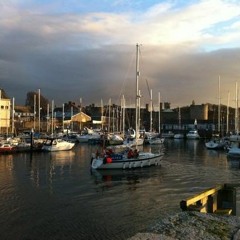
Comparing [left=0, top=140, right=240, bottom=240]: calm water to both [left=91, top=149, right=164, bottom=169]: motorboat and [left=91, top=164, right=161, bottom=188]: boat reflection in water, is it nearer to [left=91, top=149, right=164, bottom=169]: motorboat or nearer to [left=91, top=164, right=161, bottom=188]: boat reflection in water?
[left=91, top=164, right=161, bottom=188]: boat reflection in water

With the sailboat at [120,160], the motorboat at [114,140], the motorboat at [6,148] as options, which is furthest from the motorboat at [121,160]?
the motorboat at [114,140]

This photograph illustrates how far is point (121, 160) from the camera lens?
161ft

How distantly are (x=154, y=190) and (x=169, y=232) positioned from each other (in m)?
18.5

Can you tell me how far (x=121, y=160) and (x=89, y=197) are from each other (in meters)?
16.4

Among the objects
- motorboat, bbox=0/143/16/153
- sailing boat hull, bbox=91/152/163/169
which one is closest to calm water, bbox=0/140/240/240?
sailing boat hull, bbox=91/152/163/169

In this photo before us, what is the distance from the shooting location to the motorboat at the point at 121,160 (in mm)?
48375

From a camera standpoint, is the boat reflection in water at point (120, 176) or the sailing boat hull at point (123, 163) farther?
the sailing boat hull at point (123, 163)

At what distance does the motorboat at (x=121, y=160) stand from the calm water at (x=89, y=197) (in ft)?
4.10

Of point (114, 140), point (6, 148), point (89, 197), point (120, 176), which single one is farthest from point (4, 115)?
point (89, 197)

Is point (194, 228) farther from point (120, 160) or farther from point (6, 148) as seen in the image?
point (6, 148)

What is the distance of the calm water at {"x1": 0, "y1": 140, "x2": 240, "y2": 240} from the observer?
77.3 ft

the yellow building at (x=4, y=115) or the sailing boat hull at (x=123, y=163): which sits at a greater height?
the yellow building at (x=4, y=115)

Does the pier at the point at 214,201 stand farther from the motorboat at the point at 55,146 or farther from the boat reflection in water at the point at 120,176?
the motorboat at the point at 55,146

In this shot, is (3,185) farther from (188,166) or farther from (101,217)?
(188,166)
